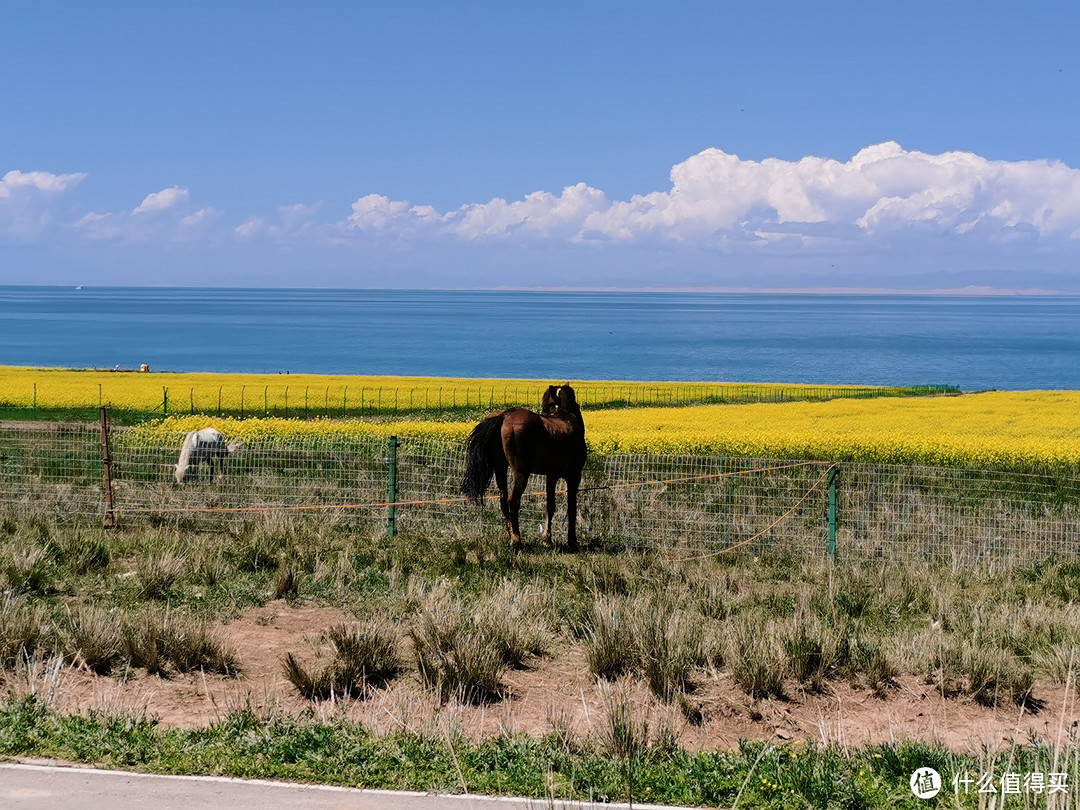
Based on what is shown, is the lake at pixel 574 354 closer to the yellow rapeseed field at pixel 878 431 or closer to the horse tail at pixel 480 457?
the yellow rapeseed field at pixel 878 431

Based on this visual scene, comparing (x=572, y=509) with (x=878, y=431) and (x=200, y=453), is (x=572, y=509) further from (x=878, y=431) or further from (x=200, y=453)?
(x=878, y=431)

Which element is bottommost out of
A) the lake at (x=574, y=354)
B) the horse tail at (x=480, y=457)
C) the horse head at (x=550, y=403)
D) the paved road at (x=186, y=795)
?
the lake at (x=574, y=354)

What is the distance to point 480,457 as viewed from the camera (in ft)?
42.9

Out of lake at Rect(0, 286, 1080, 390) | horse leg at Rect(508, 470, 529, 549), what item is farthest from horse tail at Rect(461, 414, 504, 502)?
lake at Rect(0, 286, 1080, 390)

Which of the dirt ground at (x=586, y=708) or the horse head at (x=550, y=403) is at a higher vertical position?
the horse head at (x=550, y=403)

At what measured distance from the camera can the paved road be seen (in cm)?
557

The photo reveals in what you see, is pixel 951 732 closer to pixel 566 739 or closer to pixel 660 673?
pixel 660 673

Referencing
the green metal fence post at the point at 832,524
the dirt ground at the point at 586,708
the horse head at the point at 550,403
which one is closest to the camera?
the dirt ground at the point at 586,708

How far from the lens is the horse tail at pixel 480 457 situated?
42.7 ft

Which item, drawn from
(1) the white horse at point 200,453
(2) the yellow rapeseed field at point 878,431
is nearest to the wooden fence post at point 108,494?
(1) the white horse at point 200,453

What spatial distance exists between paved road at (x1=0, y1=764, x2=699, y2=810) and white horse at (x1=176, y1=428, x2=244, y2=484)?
41.1 feet

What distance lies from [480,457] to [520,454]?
1.75 feet

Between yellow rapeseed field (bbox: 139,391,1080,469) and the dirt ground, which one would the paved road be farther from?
yellow rapeseed field (bbox: 139,391,1080,469)

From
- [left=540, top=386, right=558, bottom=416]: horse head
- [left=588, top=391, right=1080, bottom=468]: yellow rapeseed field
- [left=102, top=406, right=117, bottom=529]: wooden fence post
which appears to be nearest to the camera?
[left=540, top=386, right=558, bottom=416]: horse head
